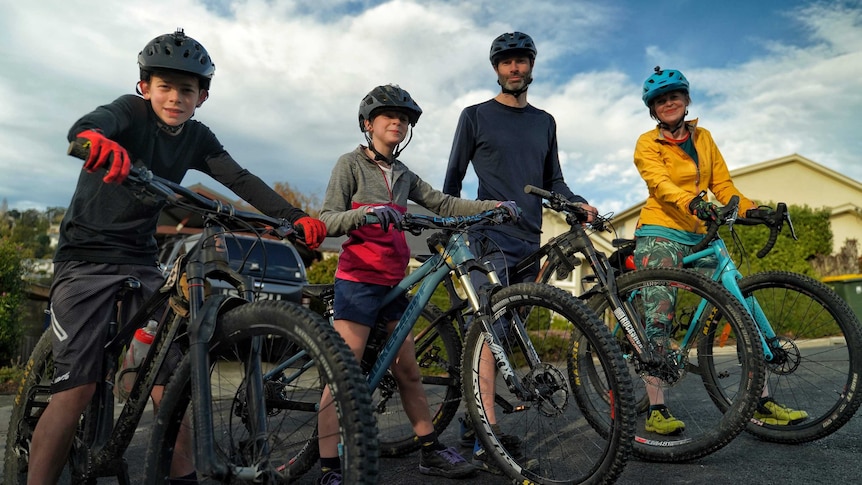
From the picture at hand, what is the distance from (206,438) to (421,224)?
1.47 metres

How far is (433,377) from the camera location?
4004 mm

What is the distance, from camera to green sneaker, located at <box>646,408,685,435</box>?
3941mm

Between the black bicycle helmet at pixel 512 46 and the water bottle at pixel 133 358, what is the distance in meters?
2.86

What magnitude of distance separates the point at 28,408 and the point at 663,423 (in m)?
3.56

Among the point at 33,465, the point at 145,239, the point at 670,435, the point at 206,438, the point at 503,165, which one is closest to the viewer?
the point at 206,438

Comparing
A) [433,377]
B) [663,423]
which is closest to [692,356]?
[663,423]

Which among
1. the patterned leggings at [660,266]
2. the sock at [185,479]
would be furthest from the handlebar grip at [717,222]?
the sock at [185,479]

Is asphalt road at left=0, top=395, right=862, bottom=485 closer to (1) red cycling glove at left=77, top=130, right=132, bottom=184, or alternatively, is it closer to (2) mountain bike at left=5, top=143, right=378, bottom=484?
(2) mountain bike at left=5, top=143, right=378, bottom=484

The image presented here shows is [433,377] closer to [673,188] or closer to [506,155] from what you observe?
[506,155]

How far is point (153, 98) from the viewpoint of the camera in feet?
9.70

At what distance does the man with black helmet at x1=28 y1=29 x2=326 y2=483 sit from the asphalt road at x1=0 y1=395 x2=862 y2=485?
1.11 meters

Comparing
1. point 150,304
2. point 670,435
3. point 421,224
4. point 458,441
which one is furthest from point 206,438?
point 670,435

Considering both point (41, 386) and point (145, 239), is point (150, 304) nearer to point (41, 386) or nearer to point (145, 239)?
point (145, 239)

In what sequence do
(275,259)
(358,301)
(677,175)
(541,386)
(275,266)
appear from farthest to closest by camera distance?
(275,259) < (275,266) < (677,175) < (358,301) < (541,386)
